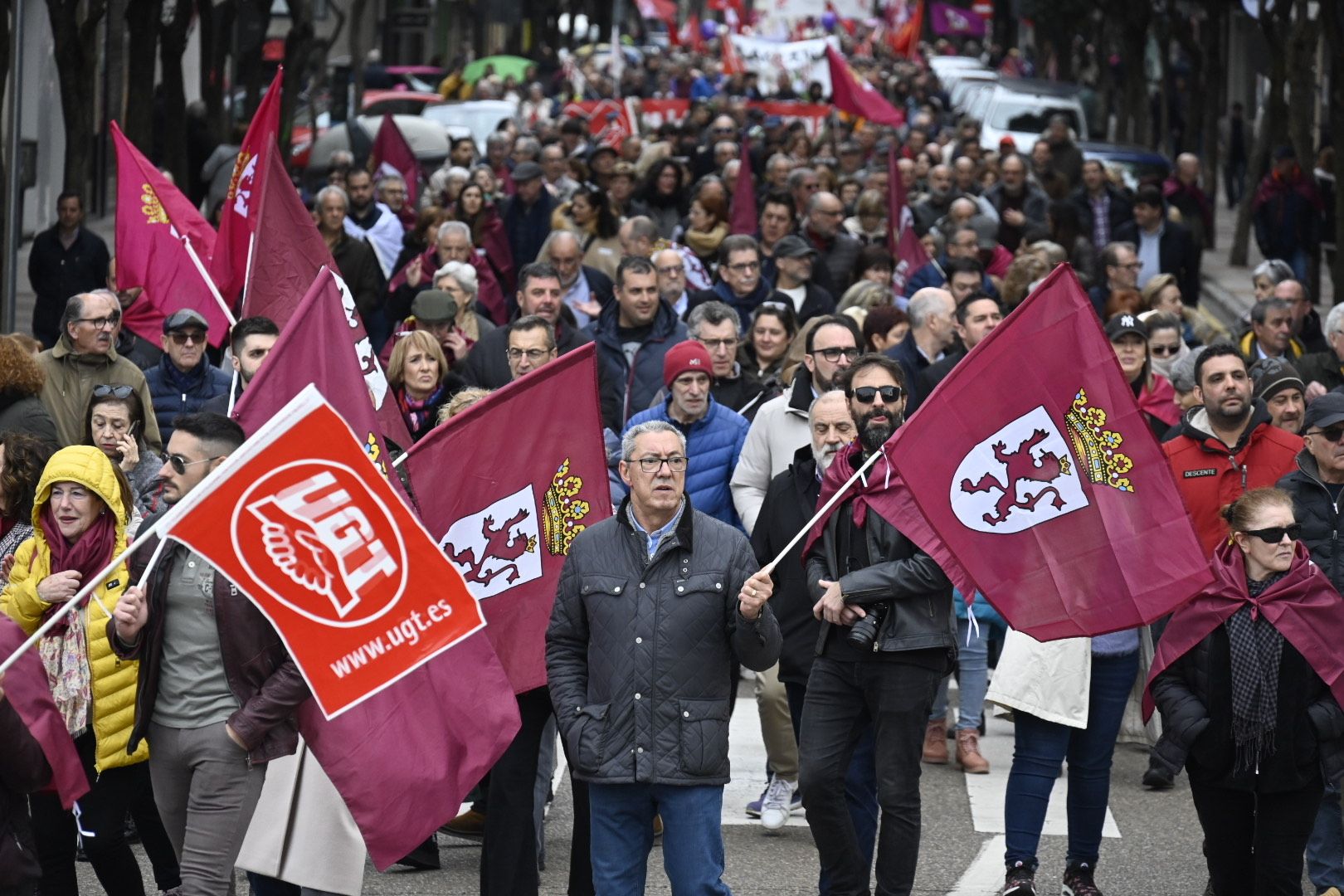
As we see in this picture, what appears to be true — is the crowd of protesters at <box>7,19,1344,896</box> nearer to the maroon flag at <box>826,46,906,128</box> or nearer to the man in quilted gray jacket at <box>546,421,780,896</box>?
the man in quilted gray jacket at <box>546,421,780,896</box>

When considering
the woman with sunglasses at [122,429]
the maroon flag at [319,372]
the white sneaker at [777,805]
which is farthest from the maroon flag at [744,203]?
the maroon flag at [319,372]

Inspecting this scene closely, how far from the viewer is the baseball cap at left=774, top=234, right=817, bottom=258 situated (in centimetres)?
1307

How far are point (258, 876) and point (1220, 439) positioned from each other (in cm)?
387

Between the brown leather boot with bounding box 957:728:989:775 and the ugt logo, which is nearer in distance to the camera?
the ugt logo

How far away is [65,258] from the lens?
51.5 feet

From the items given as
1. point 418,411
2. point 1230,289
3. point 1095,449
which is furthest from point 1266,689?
point 1230,289

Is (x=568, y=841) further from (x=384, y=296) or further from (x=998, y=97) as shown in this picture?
(x=998, y=97)

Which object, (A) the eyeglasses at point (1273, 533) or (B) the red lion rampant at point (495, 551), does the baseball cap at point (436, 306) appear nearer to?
(B) the red lion rampant at point (495, 551)

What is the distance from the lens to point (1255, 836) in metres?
7.13

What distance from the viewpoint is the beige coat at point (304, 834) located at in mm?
6516

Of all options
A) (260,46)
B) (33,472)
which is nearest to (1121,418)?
(33,472)

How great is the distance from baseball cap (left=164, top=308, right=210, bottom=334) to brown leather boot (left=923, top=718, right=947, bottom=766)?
11.8ft

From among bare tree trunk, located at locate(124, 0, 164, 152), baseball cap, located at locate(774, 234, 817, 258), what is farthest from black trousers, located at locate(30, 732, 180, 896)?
bare tree trunk, located at locate(124, 0, 164, 152)

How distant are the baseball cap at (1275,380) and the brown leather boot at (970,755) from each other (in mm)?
1890
